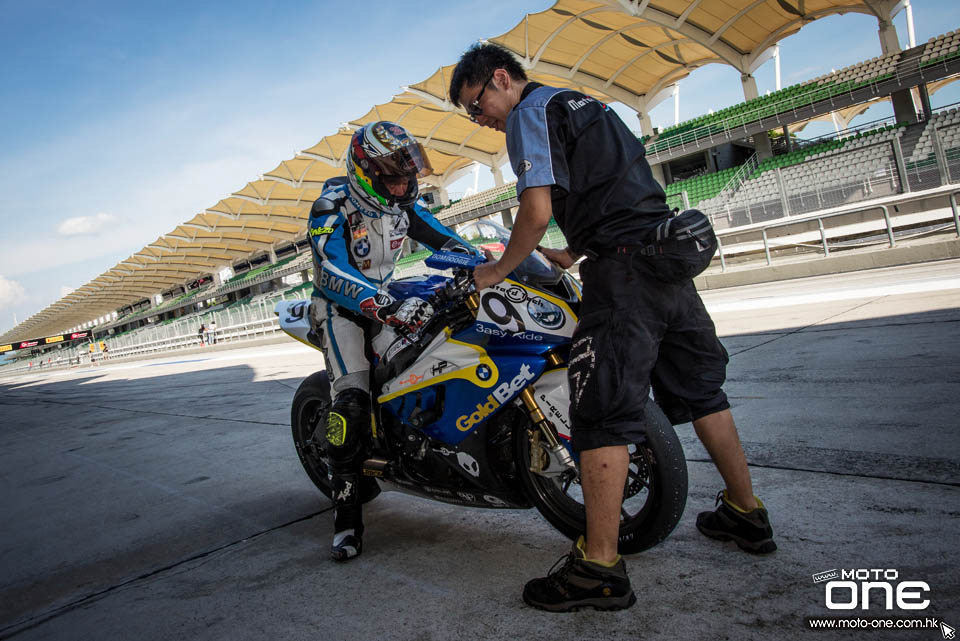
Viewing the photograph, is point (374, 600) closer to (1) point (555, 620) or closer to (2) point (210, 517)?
(1) point (555, 620)

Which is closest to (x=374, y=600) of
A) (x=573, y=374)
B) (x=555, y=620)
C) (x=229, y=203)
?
(x=555, y=620)

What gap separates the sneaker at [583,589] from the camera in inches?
78.4

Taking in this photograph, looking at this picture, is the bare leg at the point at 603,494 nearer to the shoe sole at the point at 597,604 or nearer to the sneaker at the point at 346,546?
the shoe sole at the point at 597,604

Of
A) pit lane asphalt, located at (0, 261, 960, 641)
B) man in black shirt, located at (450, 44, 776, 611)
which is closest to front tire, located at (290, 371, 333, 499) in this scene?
pit lane asphalt, located at (0, 261, 960, 641)

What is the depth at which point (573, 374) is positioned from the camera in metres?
2.05

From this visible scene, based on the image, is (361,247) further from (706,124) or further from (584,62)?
(706,124)

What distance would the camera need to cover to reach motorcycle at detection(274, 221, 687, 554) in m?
2.24

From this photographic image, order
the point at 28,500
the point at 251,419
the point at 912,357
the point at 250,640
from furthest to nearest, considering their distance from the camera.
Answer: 1. the point at 251,419
2. the point at 28,500
3. the point at 912,357
4. the point at 250,640

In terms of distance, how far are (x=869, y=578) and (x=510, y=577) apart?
120 cm

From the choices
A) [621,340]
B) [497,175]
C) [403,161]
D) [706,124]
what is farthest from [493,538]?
[497,175]

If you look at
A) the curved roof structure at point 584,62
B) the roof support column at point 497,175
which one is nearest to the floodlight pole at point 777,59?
the curved roof structure at point 584,62

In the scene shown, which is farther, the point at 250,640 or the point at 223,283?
the point at 223,283

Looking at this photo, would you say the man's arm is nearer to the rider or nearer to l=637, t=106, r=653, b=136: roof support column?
the rider

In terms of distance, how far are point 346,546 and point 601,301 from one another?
5.61 ft
